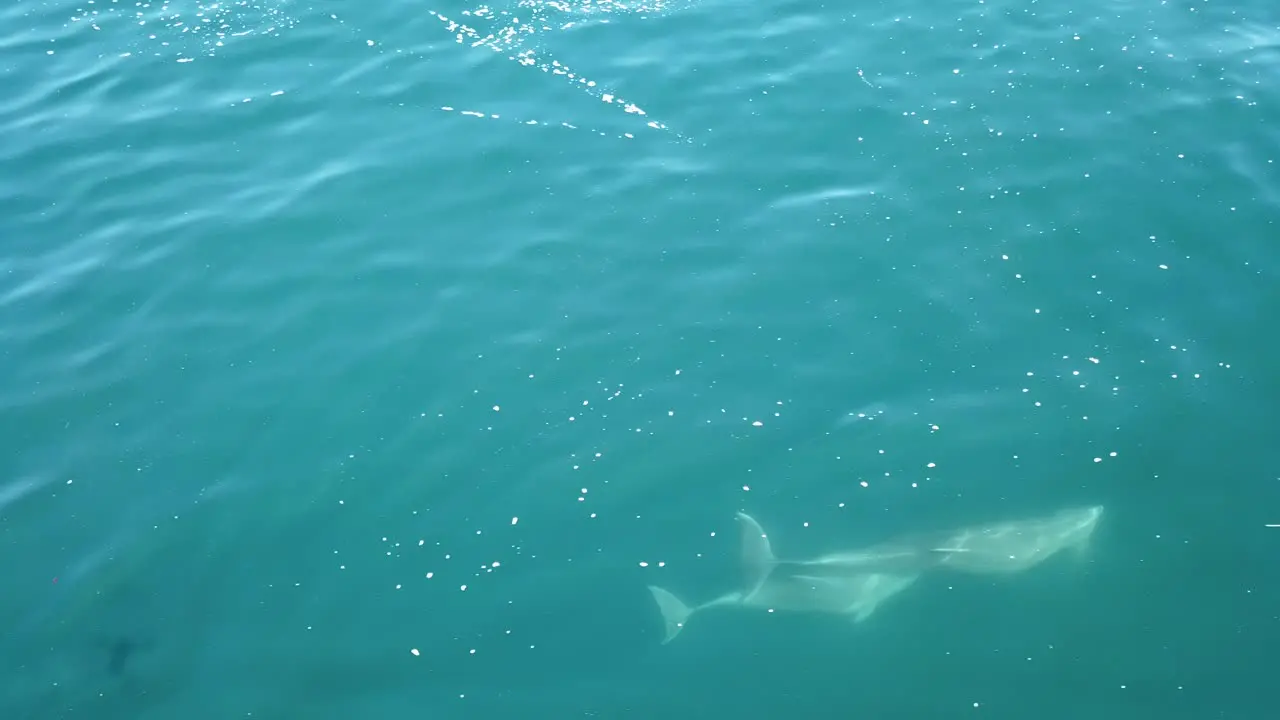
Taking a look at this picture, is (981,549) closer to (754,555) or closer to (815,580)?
(815,580)

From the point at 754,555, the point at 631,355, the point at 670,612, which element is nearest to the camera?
the point at 670,612

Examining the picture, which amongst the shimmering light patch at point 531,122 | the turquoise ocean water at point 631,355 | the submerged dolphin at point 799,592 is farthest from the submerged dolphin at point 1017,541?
the shimmering light patch at point 531,122

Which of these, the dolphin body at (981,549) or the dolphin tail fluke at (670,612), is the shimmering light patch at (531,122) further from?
the dolphin tail fluke at (670,612)

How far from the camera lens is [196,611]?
16406 millimetres

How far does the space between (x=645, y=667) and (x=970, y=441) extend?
6645 mm

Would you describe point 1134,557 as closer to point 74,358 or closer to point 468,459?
point 468,459

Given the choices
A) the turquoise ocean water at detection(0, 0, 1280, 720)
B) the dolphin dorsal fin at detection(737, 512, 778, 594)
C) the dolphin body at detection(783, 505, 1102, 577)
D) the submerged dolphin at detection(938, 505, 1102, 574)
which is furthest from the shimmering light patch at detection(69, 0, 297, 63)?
the submerged dolphin at detection(938, 505, 1102, 574)

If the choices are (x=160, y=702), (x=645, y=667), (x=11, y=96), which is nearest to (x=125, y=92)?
(x=11, y=96)

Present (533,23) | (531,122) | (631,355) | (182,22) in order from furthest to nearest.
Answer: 1. (182,22)
2. (533,23)
3. (531,122)
4. (631,355)

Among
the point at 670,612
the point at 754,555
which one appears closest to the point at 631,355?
the point at 754,555

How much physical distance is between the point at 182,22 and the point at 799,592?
22358 millimetres

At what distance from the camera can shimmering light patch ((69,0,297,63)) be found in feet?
90.0

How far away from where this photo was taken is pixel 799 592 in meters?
16.3

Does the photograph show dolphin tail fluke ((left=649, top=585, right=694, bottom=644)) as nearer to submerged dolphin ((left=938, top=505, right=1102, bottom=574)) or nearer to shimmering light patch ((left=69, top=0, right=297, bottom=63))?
submerged dolphin ((left=938, top=505, right=1102, bottom=574))
